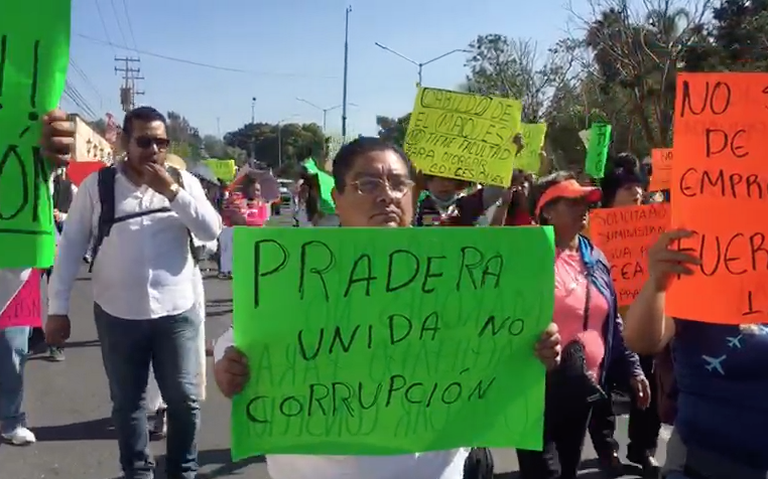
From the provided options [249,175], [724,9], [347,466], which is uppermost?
[724,9]

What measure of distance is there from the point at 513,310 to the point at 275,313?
1.84 feet

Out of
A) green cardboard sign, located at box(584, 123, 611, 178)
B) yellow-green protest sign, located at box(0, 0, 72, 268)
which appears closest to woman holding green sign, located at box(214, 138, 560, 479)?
yellow-green protest sign, located at box(0, 0, 72, 268)

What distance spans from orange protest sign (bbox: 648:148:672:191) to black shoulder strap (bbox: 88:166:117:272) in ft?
14.0

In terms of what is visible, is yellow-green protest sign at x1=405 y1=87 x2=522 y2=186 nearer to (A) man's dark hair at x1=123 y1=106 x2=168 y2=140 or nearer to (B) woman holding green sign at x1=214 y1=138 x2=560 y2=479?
(A) man's dark hair at x1=123 y1=106 x2=168 y2=140

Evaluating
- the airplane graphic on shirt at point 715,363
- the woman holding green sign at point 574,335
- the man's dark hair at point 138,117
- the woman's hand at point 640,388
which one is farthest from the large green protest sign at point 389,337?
the man's dark hair at point 138,117

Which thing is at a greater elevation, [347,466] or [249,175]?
[249,175]

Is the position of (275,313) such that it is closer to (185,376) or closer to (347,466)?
Result: (347,466)

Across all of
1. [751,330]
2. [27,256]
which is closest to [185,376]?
[27,256]

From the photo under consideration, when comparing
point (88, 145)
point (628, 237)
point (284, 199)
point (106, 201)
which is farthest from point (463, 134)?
point (88, 145)

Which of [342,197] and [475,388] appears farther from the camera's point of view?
[342,197]

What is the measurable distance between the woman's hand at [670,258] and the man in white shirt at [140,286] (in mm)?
2199

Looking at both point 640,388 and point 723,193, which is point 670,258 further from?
point 640,388

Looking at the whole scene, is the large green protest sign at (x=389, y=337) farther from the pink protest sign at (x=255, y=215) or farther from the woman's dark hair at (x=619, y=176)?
the pink protest sign at (x=255, y=215)

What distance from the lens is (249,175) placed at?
A: 1755cm
